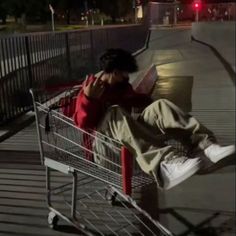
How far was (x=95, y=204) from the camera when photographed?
461cm

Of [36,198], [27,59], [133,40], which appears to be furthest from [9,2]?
[36,198]

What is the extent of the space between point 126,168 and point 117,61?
31.9 inches

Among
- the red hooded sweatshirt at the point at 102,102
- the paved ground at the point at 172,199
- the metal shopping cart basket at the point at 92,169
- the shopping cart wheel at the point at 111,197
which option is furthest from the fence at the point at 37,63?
the red hooded sweatshirt at the point at 102,102

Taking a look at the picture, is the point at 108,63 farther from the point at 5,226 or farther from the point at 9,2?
the point at 9,2

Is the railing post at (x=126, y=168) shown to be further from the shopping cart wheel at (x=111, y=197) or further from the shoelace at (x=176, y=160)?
the shopping cart wheel at (x=111, y=197)

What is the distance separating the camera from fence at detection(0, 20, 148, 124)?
8344mm

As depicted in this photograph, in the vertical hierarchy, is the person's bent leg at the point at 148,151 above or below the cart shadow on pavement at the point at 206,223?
above

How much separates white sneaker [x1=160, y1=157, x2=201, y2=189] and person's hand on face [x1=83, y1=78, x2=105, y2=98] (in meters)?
0.74

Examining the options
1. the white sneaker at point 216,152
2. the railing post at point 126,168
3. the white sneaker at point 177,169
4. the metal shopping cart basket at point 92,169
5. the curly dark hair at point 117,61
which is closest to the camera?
the white sneaker at point 216,152

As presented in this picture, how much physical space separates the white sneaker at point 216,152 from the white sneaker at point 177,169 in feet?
0.26

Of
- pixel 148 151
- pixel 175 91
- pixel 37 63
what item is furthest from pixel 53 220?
pixel 175 91

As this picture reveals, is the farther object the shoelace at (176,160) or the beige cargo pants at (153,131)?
the beige cargo pants at (153,131)

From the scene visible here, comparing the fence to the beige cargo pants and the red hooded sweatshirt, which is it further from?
the beige cargo pants

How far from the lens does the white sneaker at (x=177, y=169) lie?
2.89m
